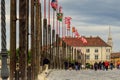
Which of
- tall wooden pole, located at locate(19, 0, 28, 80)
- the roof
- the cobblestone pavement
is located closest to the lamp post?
tall wooden pole, located at locate(19, 0, 28, 80)

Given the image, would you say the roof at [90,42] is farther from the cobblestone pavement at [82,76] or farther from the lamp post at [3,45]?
the lamp post at [3,45]

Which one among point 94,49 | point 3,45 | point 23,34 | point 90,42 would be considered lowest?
point 94,49

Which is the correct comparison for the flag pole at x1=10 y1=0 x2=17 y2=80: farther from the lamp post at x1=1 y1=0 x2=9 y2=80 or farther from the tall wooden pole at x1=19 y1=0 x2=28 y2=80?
the lamp post at x1=1 y1=0 x2=9 y2=80

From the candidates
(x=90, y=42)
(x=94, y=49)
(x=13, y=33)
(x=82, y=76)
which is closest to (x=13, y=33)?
(x=13, y=33)

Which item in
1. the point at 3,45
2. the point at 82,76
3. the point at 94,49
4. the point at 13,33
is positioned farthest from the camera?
the point at 94,49

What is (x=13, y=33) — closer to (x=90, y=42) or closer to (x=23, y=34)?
(x=23, y=34)

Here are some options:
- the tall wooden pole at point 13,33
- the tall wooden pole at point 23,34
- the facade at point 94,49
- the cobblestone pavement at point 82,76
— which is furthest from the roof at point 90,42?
the tall wooden pole at point 13,33

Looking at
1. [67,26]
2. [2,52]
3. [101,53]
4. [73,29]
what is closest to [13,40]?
[2,52]

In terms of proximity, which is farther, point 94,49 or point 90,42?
point 90,42

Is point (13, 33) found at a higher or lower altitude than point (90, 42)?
higher

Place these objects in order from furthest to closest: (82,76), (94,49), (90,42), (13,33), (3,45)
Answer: (90,42), (94,49), (82,76), (13,33), (3,45)

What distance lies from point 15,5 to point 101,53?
6262 inches

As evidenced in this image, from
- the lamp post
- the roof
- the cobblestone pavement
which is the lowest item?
the roof

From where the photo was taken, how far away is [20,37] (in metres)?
18.9
